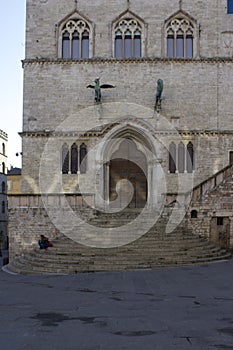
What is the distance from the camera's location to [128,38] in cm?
2523

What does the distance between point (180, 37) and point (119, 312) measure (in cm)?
1978

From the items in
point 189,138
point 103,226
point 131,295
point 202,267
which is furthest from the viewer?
point 189,138

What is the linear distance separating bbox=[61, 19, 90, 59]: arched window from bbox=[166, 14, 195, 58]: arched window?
4.49 meters

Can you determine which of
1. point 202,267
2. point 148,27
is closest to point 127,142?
point 148,27

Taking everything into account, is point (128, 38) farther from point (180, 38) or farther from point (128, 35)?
point (180, 38)

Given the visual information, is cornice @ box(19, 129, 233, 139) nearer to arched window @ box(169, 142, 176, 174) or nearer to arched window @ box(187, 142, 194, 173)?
arched window @ box(187, 142, 194, 173)

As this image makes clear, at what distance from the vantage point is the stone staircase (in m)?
14.9

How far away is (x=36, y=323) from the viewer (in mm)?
7746

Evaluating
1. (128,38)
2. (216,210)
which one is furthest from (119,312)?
(128,38)

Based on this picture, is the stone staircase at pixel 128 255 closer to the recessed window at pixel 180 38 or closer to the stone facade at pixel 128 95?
the stone facade at pixel 128 95

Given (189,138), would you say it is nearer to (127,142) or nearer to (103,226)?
(127,142)

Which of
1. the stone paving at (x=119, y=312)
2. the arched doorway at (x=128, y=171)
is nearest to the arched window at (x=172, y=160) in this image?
the arched doorway at (x=128, y=171)

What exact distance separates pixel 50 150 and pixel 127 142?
13.9 ft

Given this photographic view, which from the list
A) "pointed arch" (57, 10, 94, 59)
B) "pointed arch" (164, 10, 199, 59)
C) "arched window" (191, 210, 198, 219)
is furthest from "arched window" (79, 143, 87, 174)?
"arched window" (191, 210, 198, 219)
